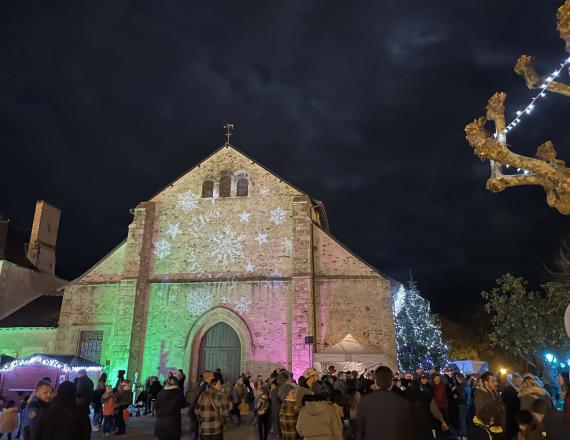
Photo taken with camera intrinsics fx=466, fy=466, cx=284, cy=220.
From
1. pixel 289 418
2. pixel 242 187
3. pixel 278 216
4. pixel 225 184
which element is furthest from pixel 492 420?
pixel 225 184

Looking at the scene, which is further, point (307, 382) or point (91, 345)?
point (91, 345)

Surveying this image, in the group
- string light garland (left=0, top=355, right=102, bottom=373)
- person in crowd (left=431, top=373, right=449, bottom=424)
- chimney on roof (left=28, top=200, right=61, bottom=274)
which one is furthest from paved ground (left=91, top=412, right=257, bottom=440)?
chimney on roof (left=28, top=200, right=61, bottom=274)

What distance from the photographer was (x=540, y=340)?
76.7ft

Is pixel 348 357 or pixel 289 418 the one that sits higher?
pixel 348 357

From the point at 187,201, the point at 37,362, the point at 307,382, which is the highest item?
the point at 187,201

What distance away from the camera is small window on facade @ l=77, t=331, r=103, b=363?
64.2ft

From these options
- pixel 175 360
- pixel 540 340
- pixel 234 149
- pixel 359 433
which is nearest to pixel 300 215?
pixel 234 149

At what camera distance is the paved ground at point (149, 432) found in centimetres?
1109

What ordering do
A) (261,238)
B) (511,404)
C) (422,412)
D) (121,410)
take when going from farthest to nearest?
(261,238)
(121,410)
(511,404)
(422,412)

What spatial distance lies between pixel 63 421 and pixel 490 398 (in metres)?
5.75

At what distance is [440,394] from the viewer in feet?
34.4

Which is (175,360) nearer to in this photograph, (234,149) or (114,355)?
(114,355)

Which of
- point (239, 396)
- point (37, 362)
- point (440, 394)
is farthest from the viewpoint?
point (37, 362)

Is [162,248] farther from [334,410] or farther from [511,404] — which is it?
[334,410]
